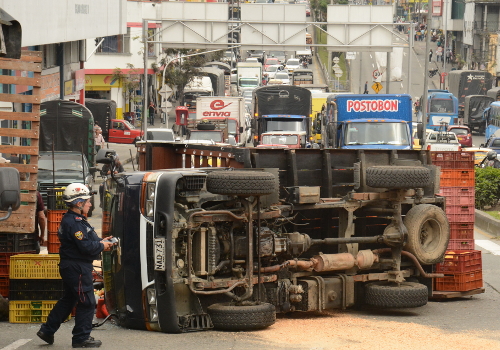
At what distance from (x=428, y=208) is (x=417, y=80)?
7417cm

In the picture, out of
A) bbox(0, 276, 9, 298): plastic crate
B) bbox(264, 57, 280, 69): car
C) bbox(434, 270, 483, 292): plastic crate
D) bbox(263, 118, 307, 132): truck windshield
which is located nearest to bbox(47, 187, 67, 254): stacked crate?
bbox(0, 276, 9, 298): plastic crate

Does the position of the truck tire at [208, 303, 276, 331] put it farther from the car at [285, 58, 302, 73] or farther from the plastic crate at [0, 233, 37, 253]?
the car at [285, 58, 302, 73]

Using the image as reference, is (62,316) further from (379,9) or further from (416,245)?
(379,9)

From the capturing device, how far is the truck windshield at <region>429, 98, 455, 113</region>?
181ft

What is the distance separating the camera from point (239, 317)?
9047mm

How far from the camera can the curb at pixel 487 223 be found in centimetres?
1974

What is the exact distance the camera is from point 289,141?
113 feet

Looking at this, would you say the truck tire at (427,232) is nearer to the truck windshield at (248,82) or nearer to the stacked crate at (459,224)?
the stacked crate at (459,224)

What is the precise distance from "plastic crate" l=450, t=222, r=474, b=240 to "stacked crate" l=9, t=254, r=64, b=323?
5.39m

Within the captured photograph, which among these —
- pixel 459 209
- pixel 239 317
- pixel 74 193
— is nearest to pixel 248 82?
pixel 459 209

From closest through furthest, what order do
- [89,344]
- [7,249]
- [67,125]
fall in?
[89,344], [7,249], [67,125]

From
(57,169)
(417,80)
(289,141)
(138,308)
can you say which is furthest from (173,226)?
(417,80)

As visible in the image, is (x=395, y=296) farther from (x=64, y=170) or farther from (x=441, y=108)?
(x=441, y=108)

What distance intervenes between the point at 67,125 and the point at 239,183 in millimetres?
23001
